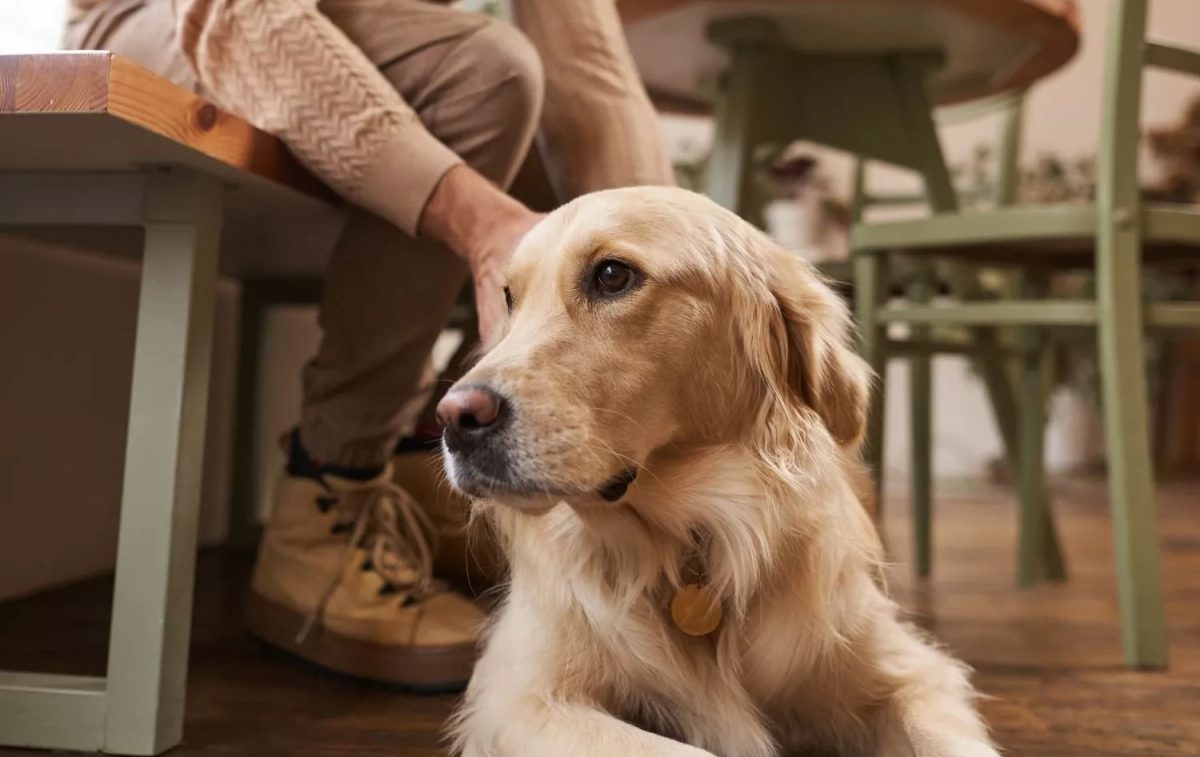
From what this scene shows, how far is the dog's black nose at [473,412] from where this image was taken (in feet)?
2.87

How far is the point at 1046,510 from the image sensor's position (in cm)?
224

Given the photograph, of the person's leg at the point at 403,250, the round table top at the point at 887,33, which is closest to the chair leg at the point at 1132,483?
the round table top at the point at 887,33

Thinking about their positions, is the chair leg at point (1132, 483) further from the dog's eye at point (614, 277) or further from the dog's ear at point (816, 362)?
the dog's eye at point (614, 277)

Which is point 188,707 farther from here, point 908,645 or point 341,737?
point 908,645

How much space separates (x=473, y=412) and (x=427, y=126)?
1.95ft

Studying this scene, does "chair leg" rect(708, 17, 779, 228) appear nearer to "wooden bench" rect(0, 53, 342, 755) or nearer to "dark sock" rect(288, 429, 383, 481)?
"dark sock" rect(288, 429, 383, 481)

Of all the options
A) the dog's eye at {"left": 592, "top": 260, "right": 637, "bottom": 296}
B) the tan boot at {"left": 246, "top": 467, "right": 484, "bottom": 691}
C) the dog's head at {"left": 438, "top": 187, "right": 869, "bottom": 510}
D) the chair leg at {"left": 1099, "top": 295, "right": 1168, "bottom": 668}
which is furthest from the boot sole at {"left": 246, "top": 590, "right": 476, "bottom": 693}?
the chair leg at {"left": 1099, "top": 295, "right": 1168, "bottom": 668}

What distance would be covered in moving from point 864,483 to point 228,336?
190 cm

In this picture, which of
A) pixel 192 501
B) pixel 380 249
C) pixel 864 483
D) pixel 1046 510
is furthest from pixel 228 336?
pixel 1046 510

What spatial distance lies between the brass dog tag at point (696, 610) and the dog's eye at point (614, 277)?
0.31 meters

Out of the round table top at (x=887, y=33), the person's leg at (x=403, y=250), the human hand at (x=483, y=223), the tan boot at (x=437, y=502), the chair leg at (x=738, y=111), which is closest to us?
the human hand at (x=483, y=223)

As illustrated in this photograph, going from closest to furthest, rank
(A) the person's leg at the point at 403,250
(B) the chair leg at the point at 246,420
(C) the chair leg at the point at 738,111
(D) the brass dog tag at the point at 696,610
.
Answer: (D) the brass dog tag at the point at 696,610 < (A) the person's leg at the point at 403,250 < (C) the chair leg at the point at 738,111 < (B) the chair leg at the point at 246,420

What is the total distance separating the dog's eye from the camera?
3.26ft

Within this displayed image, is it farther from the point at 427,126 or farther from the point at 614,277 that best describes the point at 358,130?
the point at 614,277
